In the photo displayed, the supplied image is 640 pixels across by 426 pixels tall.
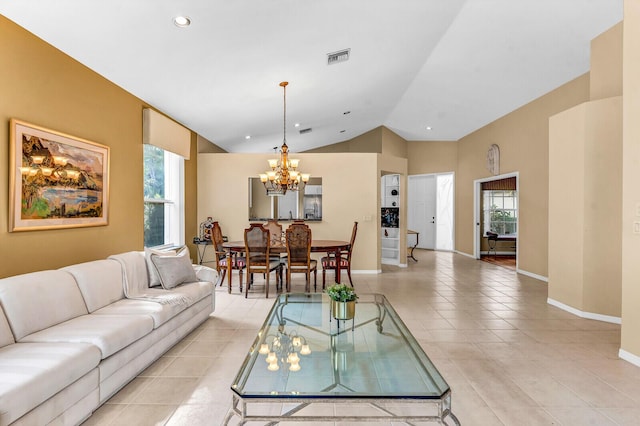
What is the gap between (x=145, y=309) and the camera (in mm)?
2686

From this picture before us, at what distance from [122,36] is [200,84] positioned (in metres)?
1.30

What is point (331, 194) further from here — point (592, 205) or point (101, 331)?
point (101, 331)

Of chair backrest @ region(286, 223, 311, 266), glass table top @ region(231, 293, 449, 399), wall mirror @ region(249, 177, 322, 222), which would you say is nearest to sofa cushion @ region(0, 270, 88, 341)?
glass table top @ region(231, 293, 449, 399)

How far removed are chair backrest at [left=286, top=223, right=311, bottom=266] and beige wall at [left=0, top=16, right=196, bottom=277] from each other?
6.60ft

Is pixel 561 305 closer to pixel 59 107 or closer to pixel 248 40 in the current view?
pixel 248 40

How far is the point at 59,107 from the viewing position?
9.97 feet

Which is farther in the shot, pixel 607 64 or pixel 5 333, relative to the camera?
pixel 607 64

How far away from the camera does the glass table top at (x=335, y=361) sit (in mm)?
1626

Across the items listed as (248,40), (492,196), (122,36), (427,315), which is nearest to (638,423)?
(427,315)

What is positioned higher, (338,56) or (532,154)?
(338,56)

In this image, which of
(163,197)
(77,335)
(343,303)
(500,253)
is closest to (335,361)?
(343,303)

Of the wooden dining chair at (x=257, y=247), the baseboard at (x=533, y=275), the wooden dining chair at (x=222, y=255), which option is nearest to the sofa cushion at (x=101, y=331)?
the wooden dining chair at (x=257, y=247)

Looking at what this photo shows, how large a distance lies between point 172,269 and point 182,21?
234cm

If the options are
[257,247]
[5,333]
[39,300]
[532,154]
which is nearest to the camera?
[5,333]
